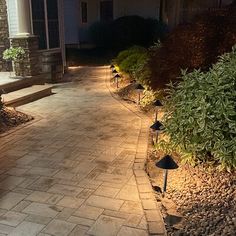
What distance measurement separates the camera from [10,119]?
275 inches

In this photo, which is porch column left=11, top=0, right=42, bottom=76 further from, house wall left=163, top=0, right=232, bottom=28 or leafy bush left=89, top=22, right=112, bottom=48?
leafy bush left=89, top=22, right=112, bottom=48

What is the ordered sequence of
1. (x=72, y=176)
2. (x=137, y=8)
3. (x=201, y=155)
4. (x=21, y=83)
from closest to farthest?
(x=201, y=155) → (x=72, y=176) → (x=21, y=83) → (x=137, y=8)

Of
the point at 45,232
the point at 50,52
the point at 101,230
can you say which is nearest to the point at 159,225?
the point at 101,230

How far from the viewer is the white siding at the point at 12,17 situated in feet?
34.2

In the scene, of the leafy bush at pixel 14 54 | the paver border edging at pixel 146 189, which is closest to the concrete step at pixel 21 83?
the leafy bush at pixel 14 54

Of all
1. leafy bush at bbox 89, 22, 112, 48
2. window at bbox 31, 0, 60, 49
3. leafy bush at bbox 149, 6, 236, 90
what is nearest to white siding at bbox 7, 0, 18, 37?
window at bbox 31, 0, 60, 49

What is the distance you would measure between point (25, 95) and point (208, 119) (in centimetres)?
603

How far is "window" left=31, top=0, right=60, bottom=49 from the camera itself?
11.2 meters

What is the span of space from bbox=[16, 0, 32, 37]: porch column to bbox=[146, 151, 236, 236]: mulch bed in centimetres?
761

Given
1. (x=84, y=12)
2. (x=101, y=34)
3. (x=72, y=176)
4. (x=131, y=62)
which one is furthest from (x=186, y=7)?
(x=72, y=176)

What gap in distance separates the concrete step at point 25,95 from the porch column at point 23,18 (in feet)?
5.92

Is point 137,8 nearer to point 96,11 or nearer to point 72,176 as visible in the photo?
point 96,11

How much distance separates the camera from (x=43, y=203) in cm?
381

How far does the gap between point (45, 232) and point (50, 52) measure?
375 inches
